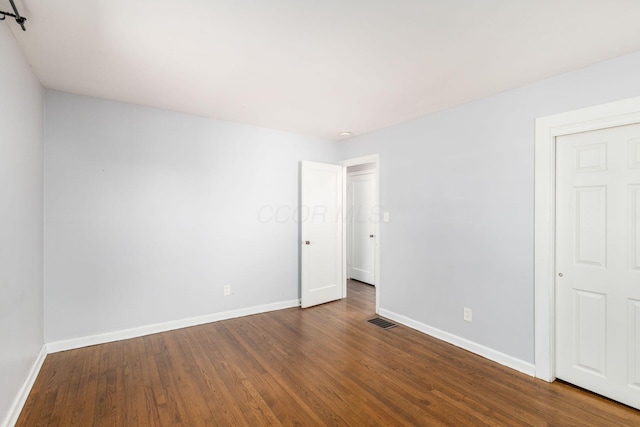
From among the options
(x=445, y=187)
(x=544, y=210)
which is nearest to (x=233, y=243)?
(x=445, y=187)

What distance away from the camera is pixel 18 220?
2135mm

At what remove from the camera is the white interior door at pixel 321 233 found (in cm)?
447

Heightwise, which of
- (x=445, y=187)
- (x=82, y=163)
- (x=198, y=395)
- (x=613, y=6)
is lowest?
(x=198, y=395)

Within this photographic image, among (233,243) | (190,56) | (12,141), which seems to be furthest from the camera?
(233,243)

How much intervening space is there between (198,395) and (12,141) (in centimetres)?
220

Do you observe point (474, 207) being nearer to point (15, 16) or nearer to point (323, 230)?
point (323, 230)

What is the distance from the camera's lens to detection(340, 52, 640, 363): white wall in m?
2.62

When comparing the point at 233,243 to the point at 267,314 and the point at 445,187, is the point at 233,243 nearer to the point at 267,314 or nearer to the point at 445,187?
the point at 267,314

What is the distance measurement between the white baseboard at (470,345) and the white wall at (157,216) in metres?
1.60

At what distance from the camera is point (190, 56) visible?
222 cm

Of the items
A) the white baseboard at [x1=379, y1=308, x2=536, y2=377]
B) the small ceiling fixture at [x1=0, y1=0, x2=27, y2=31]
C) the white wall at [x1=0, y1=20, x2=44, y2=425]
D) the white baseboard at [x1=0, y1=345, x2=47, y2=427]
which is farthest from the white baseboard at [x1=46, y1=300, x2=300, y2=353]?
the small ceiling fixture at [x1=0, y1=0, x2=27, y2=31]

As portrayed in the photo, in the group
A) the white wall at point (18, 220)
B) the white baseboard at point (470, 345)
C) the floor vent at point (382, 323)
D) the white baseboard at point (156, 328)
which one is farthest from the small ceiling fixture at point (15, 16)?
the white baseboard at point (470, 345)

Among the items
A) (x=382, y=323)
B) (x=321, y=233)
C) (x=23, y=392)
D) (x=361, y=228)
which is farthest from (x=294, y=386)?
(x=361, y=228)

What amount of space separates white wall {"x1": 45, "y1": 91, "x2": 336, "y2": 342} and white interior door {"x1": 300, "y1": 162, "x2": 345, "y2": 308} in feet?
0.62
